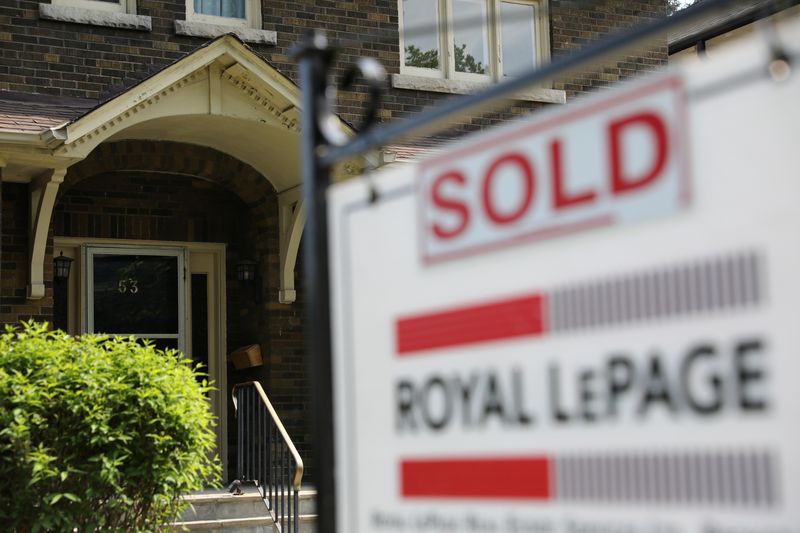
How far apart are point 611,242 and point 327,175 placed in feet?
3.31

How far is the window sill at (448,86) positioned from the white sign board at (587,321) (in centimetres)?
932

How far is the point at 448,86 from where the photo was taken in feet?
41.1

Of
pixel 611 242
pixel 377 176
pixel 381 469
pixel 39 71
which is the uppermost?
pixel 39 71

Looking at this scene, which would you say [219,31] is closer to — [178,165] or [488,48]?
[178,165]

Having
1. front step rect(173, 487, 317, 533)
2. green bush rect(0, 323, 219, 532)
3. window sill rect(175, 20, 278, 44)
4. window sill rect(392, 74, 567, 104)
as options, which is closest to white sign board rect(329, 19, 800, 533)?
green bush rect(0, 323, 219, 532)

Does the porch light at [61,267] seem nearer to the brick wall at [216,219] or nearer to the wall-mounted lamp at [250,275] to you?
the brick wall at [216,219]

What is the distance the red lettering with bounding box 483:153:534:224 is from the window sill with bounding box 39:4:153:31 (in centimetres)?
890

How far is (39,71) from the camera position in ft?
34.7

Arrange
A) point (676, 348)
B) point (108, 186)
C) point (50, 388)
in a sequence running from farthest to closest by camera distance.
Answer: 1. point (108, 186)
2. point (50, 388)
3. point (676, 348)

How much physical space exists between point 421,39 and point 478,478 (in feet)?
33.9

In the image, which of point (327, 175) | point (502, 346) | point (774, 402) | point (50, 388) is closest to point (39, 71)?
Answer: point (50, 388)

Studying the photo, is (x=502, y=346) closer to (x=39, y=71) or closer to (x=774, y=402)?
(x=774, y=402)

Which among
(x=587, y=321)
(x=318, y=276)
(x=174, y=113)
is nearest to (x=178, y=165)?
(x=174, y=113)

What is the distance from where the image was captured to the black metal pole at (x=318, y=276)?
2.90 meters
